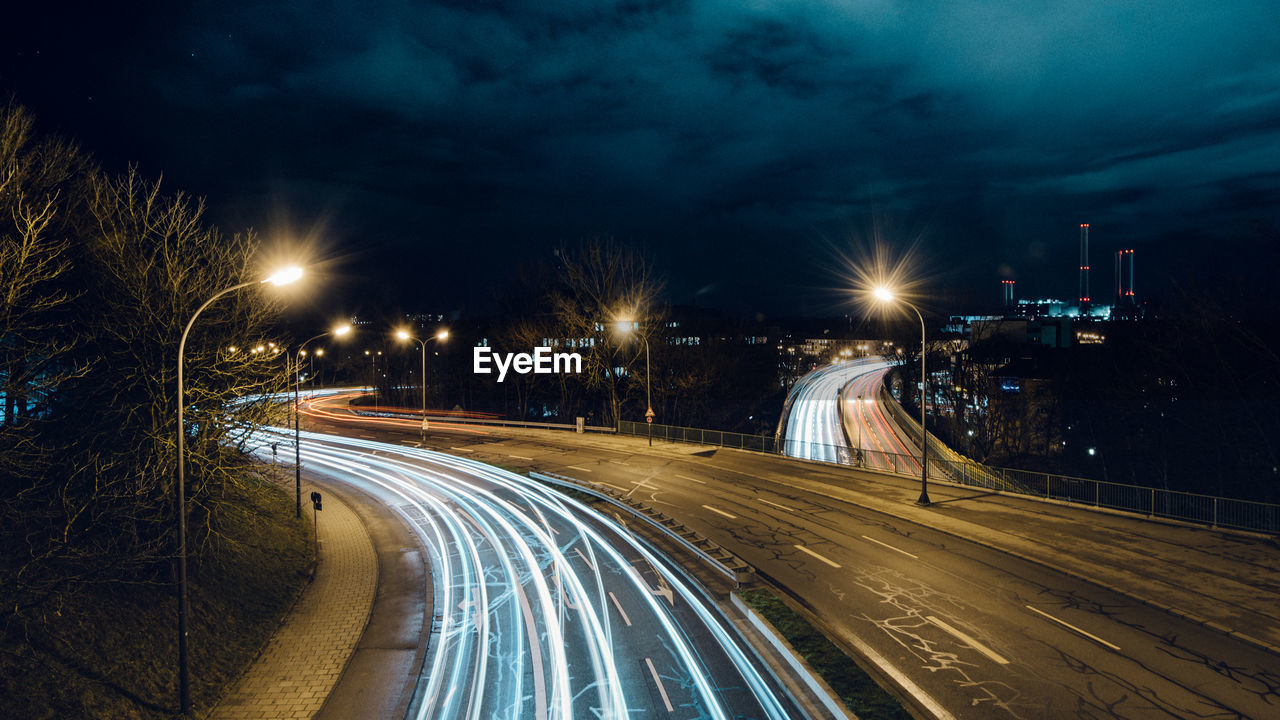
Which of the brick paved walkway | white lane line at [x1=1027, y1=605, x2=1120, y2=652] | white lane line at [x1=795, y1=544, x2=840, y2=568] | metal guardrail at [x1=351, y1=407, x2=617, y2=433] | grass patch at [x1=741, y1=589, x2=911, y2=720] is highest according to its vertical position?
metal guardrail at [x1=351, y1=407, x2=617, y2=433]

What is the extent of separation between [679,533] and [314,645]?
393 inches

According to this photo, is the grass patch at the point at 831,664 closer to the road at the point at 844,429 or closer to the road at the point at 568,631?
the road at the point at 568,631

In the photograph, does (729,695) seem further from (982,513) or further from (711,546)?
(982,513)

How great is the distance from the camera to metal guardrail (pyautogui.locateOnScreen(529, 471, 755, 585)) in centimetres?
1448

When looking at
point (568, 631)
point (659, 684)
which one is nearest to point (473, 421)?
point (568, 631)

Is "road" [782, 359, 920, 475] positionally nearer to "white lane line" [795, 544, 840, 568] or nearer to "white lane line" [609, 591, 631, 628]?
"white lane line" [795, 544, 840, 568]

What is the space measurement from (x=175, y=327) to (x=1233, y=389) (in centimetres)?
4159

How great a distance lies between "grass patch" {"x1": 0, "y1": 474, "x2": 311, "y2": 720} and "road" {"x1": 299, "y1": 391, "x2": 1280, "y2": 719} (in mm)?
12274

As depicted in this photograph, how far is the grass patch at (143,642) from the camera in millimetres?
9633

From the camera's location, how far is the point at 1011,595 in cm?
1314

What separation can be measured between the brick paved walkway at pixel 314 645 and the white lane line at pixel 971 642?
12.1m

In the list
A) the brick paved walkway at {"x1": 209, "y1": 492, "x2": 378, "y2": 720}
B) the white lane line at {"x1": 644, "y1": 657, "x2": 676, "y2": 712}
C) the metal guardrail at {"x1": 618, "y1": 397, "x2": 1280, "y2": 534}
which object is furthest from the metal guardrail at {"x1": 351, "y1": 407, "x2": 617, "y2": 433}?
the white lane line at {"x1": 644, "y1": 657, "x2": 676, "y2": 712}

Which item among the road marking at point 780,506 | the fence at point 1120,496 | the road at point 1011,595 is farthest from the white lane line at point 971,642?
the fence at point 1120,496

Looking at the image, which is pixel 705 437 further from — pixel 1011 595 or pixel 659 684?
pixel 659 684
